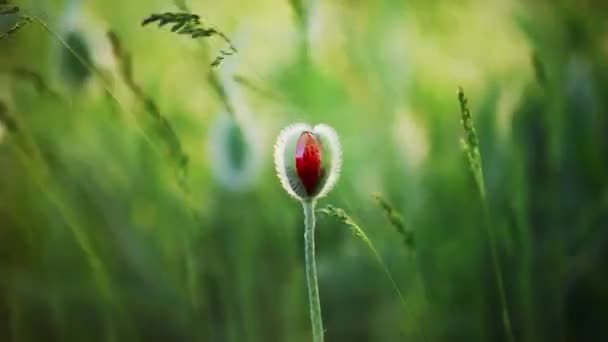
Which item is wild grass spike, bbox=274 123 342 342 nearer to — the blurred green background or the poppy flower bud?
the poppy flower bud

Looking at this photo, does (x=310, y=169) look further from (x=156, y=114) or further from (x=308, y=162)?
(x=156, y=114)

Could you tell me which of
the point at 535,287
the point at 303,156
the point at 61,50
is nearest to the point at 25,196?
the point at 61,50

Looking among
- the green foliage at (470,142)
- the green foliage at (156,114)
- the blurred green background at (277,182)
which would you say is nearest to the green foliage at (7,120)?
the blurred green background at (277,182)

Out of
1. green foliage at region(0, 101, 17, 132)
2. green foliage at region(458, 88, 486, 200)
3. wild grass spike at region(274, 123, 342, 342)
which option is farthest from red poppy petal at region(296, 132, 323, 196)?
green foliage at region(0, 101, 17, 132)

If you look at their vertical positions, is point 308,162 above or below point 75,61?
below

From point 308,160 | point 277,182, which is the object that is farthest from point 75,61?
point 308,160

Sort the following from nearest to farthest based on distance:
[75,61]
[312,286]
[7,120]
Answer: [312,286]
[7,120]
[75,61]

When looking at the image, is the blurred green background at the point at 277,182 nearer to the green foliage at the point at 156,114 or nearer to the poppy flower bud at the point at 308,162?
the green foliage at the point at 156,114
